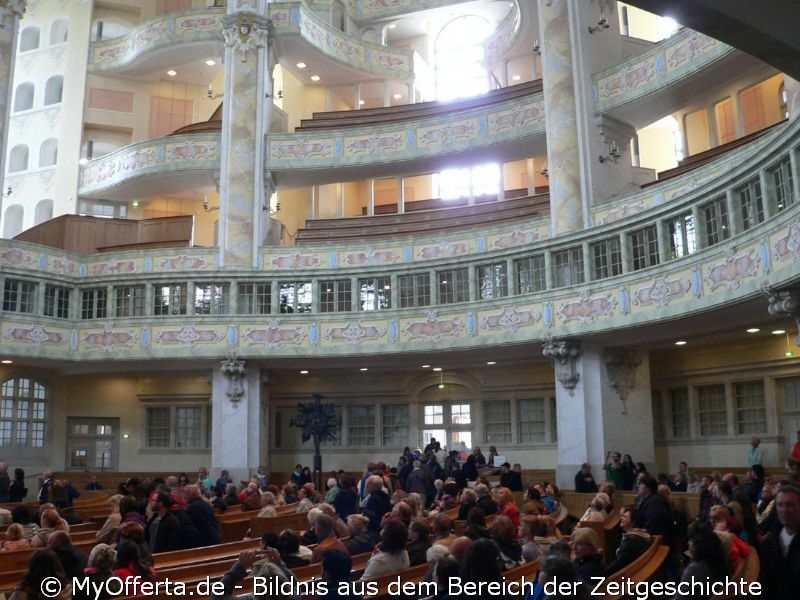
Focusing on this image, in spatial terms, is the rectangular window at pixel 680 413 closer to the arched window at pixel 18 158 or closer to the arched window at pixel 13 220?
the arched window at pixel 13 220

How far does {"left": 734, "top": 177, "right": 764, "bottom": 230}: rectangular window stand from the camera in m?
16.4

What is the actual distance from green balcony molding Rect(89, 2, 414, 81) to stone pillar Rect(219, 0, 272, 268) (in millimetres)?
1151

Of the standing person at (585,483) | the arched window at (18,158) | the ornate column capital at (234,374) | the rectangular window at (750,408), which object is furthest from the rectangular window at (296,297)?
the arched window at (18,158)

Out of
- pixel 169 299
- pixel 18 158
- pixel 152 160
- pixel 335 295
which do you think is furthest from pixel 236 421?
pixel 18 158

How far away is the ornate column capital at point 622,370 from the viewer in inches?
862

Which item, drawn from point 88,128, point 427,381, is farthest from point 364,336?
point 88,128

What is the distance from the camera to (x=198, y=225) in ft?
113

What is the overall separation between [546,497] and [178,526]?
260 inches

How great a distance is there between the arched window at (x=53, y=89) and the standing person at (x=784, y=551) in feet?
110

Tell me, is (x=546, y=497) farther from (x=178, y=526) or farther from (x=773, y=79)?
(x=773, y=79)

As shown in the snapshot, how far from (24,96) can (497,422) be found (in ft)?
75.1

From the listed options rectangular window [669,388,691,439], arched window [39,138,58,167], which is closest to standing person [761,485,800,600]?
rectangular window [669,388,691,439]

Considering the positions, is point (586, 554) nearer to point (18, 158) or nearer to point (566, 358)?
point (566, 358)

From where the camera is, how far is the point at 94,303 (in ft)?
86.7
